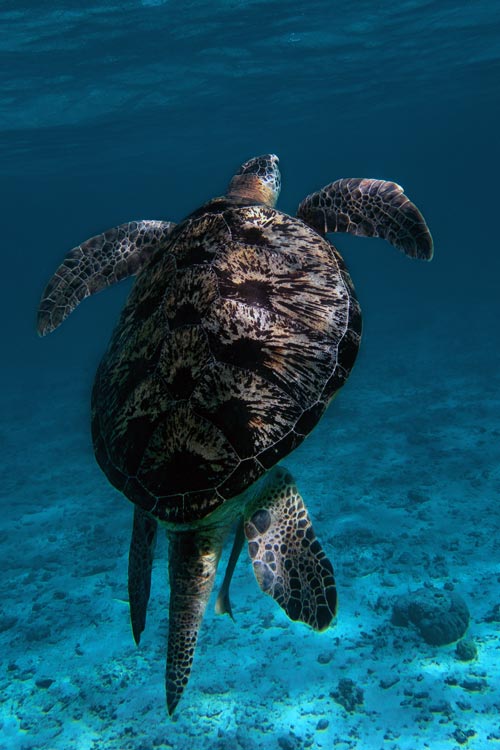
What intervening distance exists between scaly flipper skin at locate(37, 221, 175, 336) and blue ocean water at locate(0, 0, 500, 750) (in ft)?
18.0

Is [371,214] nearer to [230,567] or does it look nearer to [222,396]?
[222,396]

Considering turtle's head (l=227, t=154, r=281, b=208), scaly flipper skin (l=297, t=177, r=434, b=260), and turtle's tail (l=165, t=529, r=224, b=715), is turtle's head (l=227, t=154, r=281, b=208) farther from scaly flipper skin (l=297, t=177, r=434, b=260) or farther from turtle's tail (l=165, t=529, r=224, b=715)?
turtle's tail (l=165, t=529, r=224, b=715)

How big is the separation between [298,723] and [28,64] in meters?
19.9

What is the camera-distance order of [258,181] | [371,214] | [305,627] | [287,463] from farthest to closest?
[287,463] → [305,627] → [258,181] → [371,214]

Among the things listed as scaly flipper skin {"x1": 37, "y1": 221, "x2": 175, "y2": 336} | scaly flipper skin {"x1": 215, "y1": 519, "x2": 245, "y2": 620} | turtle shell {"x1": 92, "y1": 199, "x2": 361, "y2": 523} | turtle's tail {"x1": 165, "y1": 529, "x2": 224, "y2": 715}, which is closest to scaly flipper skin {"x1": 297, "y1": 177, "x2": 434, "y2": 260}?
turtle shell {"x1": 92, "y1": 199, "x2": 361, "y2": 523}

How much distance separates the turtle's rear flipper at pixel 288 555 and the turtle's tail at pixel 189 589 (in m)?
0.34

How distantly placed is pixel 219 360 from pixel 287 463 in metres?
10.9

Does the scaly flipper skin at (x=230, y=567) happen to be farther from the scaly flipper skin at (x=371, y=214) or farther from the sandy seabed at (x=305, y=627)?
the sandy seabed at (x=305, y=627)

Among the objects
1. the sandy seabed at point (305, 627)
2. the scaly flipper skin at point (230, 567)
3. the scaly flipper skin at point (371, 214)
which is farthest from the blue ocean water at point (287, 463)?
the scaly flipper skin at point (371, 214)

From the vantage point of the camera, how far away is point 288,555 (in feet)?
11.6

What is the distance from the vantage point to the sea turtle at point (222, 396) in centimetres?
305

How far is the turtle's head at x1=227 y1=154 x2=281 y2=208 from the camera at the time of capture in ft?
17.4

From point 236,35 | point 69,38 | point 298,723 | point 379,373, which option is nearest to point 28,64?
point 69,38

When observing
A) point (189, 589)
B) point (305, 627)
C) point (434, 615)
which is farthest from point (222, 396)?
point (305, 627)
